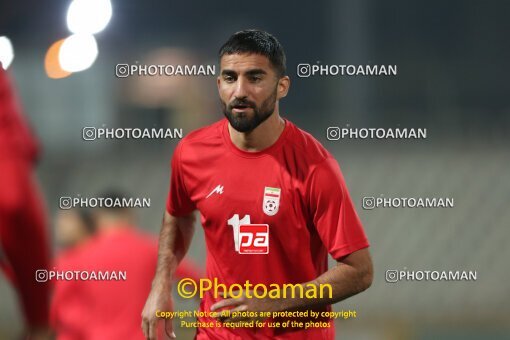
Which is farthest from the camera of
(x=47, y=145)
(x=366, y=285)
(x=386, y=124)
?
(x=47, y=145)

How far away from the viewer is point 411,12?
267cm

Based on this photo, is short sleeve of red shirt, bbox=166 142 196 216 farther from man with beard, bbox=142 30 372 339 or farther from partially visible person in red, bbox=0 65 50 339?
partially visible person in red, bbox=0 65 50 339

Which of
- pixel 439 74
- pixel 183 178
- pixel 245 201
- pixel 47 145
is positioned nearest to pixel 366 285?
pixel 245 201

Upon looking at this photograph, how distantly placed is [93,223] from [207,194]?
24.8 inches

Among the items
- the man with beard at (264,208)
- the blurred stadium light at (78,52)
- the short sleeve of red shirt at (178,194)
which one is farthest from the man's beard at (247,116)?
the blurred stadium light at (78,52)

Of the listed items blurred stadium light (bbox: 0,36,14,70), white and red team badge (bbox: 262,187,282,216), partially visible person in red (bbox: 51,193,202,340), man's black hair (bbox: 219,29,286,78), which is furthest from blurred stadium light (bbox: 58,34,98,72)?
white and red team badge (bbox: 262,187,282,216)

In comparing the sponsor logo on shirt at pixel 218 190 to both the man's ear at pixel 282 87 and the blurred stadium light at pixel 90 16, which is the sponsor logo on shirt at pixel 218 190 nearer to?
the man's ear at pixel 282 87

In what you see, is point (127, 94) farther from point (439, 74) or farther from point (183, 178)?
point (439, 74)

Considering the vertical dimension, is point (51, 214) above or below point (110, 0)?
below

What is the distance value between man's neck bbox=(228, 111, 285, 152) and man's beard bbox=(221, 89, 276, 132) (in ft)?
0.08

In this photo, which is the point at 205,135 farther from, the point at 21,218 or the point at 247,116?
the point at 21,218

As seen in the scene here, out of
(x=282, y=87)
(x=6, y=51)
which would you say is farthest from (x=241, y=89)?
(x=6, y=51)

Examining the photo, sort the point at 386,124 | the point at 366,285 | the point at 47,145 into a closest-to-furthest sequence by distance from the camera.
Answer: the point at 366,285
the point at 386,124
the point at 47,145

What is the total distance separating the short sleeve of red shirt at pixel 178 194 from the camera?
2240mm
